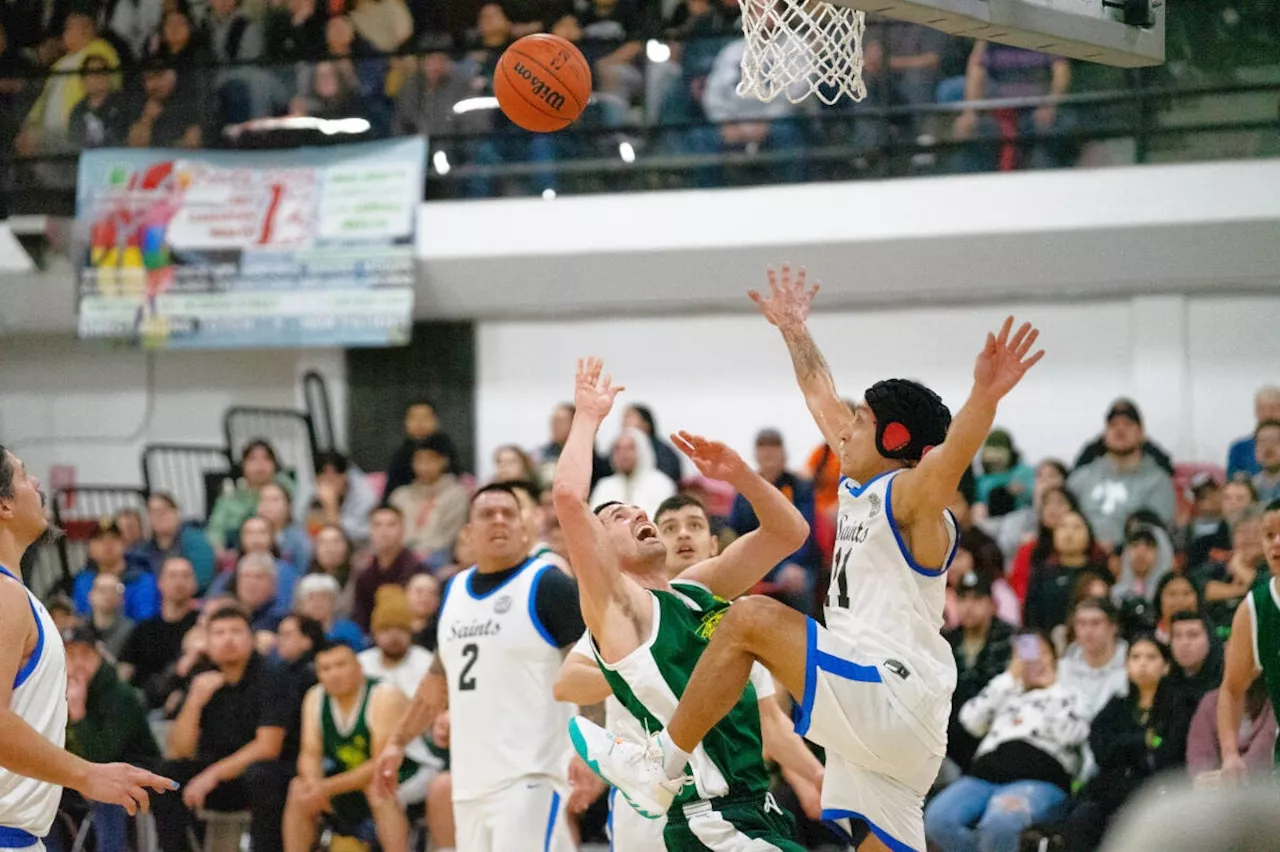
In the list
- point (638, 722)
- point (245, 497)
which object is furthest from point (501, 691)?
point (245, 497)

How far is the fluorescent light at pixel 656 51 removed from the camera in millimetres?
12664

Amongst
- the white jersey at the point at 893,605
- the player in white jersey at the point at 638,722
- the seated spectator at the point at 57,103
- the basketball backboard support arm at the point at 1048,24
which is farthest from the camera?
the seated spectator at the point at 57,103

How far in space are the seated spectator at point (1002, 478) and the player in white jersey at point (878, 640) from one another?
6.47 meters

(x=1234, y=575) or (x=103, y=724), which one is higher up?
(x=1234, y=575)

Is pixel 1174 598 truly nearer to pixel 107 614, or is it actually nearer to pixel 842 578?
pixel 842 578

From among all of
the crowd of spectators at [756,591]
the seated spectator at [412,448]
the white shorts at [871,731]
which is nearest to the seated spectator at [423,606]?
the crowd of spectators at [756,591]

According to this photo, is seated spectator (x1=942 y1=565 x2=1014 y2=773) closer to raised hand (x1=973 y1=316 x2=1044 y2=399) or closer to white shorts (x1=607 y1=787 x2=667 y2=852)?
white shorts (x1=607 y1=787 x2=667 y2=852)

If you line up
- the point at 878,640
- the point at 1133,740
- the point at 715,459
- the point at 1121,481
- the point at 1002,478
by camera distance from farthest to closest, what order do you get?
the point at 1002,478, the point at 1121,481, the point at 1133,740, the point at 715,459, the point at 878,640

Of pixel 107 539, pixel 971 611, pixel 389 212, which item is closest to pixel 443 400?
pixel 389 212

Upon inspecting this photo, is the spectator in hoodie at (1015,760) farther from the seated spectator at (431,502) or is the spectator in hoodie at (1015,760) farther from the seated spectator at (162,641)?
the seated spectator at (162,641)

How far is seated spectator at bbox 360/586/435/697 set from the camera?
9.42 metres

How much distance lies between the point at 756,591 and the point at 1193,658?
2.39m

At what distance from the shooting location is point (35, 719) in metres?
4.98

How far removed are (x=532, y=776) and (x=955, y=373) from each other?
774cm
